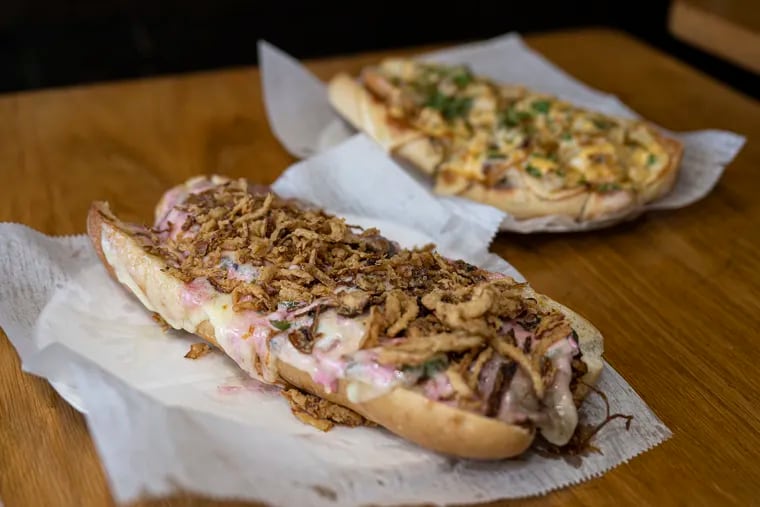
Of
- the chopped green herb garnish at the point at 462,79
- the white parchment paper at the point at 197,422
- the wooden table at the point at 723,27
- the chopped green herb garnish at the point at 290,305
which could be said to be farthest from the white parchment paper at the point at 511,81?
the chopped green herb garnish at the point at 290,305

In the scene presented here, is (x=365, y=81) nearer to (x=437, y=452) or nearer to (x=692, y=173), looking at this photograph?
(x=692, y=173)

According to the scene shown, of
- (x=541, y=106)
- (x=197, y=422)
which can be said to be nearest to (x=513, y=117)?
(x=541, y=106)

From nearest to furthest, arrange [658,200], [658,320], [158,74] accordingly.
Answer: [658,320] → [658,200] → [158,74]

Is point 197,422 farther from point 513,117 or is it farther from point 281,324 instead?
point 513,117

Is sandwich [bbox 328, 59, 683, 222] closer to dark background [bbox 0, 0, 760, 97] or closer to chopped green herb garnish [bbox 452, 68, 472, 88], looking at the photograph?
chopped green herb garnish [bbox 452, 68, 472, 88]

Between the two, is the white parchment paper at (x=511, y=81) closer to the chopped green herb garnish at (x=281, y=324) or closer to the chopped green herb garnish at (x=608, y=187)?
the chopped green herb garnish at (x=608, y=187)

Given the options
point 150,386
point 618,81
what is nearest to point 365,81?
point 618,81
